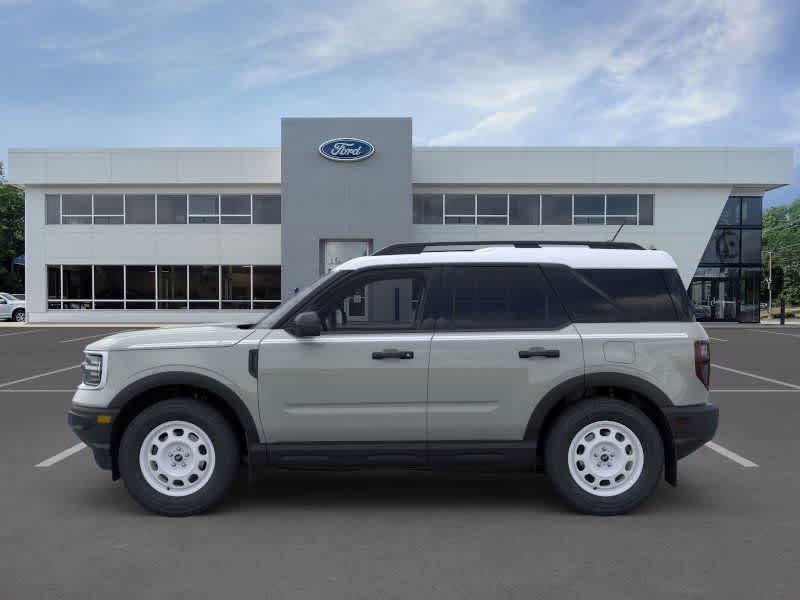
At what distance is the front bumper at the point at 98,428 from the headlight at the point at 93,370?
0.60ft

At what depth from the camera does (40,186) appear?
33.3 metres

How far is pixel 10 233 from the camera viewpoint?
6594 centimetres

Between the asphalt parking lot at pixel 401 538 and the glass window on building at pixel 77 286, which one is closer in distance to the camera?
the asphalt parking lot at pixel 401 538

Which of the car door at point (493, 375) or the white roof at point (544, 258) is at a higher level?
the white roof at point (544, 258)

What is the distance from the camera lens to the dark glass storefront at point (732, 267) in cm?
3366

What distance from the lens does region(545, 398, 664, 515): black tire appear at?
16.4 feet

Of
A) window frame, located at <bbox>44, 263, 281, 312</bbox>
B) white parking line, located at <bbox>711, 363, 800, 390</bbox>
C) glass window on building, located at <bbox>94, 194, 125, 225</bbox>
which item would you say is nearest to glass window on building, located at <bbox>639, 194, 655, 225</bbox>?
window frame, located at <bbox>44, 263, 281, 312</bbox>

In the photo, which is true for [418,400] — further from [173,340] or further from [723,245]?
[723,245]

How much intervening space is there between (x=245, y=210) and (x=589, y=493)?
Answer: 29.5 metres

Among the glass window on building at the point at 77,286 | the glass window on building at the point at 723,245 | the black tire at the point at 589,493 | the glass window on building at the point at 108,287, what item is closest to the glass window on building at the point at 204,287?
the glass window on building at the point at 108,287

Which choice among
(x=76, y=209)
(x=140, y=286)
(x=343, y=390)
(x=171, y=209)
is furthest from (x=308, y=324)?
(x=76, y=209)

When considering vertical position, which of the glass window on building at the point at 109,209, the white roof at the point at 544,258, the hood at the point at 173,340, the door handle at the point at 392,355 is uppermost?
the glass window on building at the point at 109,209

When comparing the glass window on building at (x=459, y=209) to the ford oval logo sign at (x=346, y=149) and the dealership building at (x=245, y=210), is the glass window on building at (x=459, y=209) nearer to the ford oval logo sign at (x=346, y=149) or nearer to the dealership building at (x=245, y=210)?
the dealership building at (x=245, y=210)

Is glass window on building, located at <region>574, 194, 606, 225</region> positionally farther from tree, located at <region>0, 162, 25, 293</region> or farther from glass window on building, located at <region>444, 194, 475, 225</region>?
tree, located at <region>0, 162, 25, 293</region>
